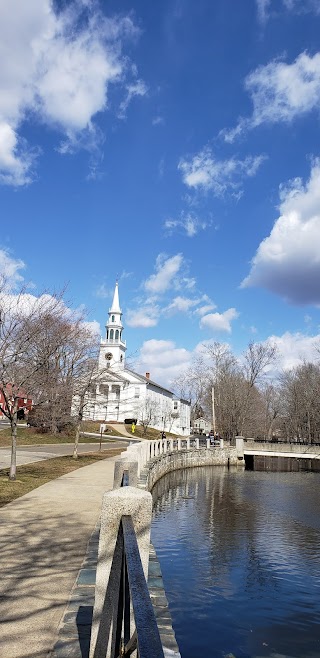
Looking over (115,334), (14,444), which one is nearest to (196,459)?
(14,444)

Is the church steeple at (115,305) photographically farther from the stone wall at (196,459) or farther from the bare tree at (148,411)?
the stone wall at (196,459)

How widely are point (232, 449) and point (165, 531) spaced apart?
30304 mm

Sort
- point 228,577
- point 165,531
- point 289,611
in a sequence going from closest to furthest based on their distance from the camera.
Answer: point 289,611, point 228,577, point 165,531

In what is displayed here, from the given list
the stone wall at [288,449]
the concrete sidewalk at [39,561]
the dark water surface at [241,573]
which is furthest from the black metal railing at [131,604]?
the stone wall at [288,449]

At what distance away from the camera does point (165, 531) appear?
14844 millimetres

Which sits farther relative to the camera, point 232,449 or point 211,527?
point 232,449

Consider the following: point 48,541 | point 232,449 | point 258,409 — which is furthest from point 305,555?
point 258,409

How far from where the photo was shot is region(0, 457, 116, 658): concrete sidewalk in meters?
4.57

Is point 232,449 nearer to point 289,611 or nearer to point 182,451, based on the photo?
point 182,451

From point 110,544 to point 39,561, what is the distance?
3.94 metres

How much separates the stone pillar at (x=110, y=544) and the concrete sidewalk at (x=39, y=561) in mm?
1048

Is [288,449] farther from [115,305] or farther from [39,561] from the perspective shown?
[115,305]

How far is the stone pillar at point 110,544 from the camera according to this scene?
11.2ft

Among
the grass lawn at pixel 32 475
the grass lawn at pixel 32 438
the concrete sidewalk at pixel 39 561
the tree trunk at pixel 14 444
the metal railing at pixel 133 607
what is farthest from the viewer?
the grass lawn at pixel 32 438
